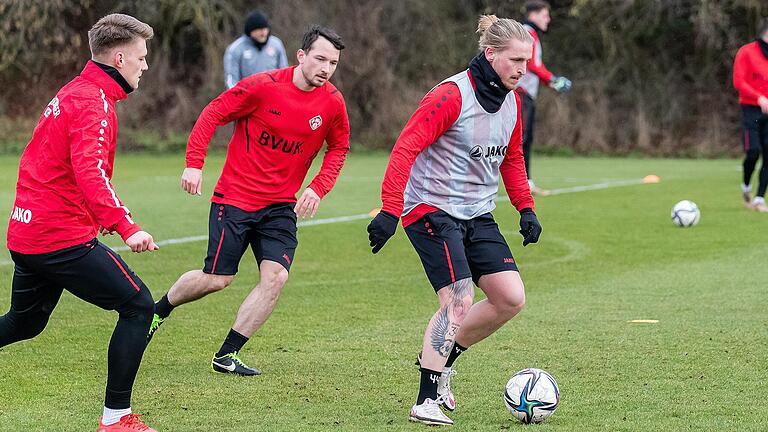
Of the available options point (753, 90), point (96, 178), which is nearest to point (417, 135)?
point (96, 178)

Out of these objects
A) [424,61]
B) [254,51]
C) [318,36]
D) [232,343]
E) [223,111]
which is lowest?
[424,61]

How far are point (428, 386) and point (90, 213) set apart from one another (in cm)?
176

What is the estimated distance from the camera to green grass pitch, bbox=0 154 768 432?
230 inches

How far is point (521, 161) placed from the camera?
6410 millimetres

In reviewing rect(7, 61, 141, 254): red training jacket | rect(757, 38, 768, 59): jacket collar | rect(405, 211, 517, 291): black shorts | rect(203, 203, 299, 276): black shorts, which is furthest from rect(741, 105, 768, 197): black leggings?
rect(7, 61, 141, 254): red training jacket

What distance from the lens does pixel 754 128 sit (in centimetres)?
1490

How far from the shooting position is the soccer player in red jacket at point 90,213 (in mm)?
5238

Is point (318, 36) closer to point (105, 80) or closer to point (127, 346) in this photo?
point (105, 80)

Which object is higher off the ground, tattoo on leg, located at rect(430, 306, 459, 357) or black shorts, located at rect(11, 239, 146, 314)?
black shorts, located at rect(11, 239, 146, 314)

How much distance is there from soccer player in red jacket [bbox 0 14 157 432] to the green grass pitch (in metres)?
0.47

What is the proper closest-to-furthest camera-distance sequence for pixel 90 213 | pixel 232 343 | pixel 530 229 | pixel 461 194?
pixel 90 213, pixel 461 194, pixel 530 229, pixel 232 343

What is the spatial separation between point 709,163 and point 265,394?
21.3 metres

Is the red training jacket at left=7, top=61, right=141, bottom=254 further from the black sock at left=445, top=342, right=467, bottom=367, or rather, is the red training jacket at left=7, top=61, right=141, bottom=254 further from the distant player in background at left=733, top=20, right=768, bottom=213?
the distant player in background at left=733, top=20, right=768, bottom=213

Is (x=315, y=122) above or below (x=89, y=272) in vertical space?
above
